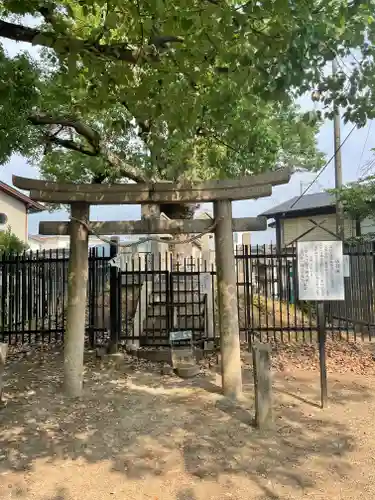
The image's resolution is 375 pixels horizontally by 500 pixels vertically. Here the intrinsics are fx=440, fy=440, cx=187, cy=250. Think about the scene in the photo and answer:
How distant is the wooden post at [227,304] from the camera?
614cm

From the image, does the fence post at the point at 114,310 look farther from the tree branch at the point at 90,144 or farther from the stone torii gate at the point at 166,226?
the tree branch at the point at 90,144

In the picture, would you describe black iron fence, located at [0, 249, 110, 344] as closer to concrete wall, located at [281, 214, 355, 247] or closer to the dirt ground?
the dirt ground

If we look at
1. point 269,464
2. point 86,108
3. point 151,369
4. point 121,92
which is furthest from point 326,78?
point 151,369

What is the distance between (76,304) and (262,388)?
2.90 m

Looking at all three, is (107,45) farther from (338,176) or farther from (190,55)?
(338,176)

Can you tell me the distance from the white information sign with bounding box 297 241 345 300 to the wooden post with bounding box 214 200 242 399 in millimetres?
976

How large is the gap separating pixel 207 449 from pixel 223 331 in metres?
1.86

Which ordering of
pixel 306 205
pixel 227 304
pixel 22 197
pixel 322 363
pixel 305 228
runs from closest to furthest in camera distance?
pixel 322 363
pixel 227 304
pixel 22 197
pixel 306 205
pixel 305 228

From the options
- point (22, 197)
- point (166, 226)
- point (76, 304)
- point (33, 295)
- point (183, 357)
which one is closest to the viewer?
point (76, 304)

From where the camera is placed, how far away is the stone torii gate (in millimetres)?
6211

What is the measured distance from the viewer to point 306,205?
23672mm

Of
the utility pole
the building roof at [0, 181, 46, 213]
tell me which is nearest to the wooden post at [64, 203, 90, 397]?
the utility pole

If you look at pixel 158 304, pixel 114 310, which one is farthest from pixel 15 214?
pixel 114 310

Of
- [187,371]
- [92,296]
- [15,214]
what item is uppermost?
[15,214]
